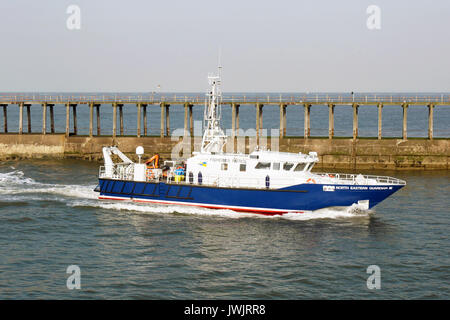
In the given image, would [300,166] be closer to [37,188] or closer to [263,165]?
[263,165]

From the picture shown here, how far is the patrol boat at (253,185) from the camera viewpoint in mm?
32906

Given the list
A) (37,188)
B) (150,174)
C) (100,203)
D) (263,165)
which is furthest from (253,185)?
(37,188)

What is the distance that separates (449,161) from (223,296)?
34.7m

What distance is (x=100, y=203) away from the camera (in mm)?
36812

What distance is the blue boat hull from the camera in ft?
108

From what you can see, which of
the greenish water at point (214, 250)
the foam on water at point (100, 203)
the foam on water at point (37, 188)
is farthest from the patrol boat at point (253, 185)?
the foam on water at point (37, 188)

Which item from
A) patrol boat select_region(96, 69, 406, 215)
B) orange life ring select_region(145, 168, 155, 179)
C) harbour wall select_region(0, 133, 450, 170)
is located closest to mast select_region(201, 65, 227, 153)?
patrol boat select_region(96, 69, 406, 215)

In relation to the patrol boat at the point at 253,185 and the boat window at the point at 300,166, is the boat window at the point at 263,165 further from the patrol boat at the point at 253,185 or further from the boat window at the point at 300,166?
the boat window at the point at 300,166

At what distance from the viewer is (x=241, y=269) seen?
24469mm

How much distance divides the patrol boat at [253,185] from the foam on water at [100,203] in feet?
1.20

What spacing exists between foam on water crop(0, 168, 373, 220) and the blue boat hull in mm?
361

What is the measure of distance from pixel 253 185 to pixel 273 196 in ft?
4.74
